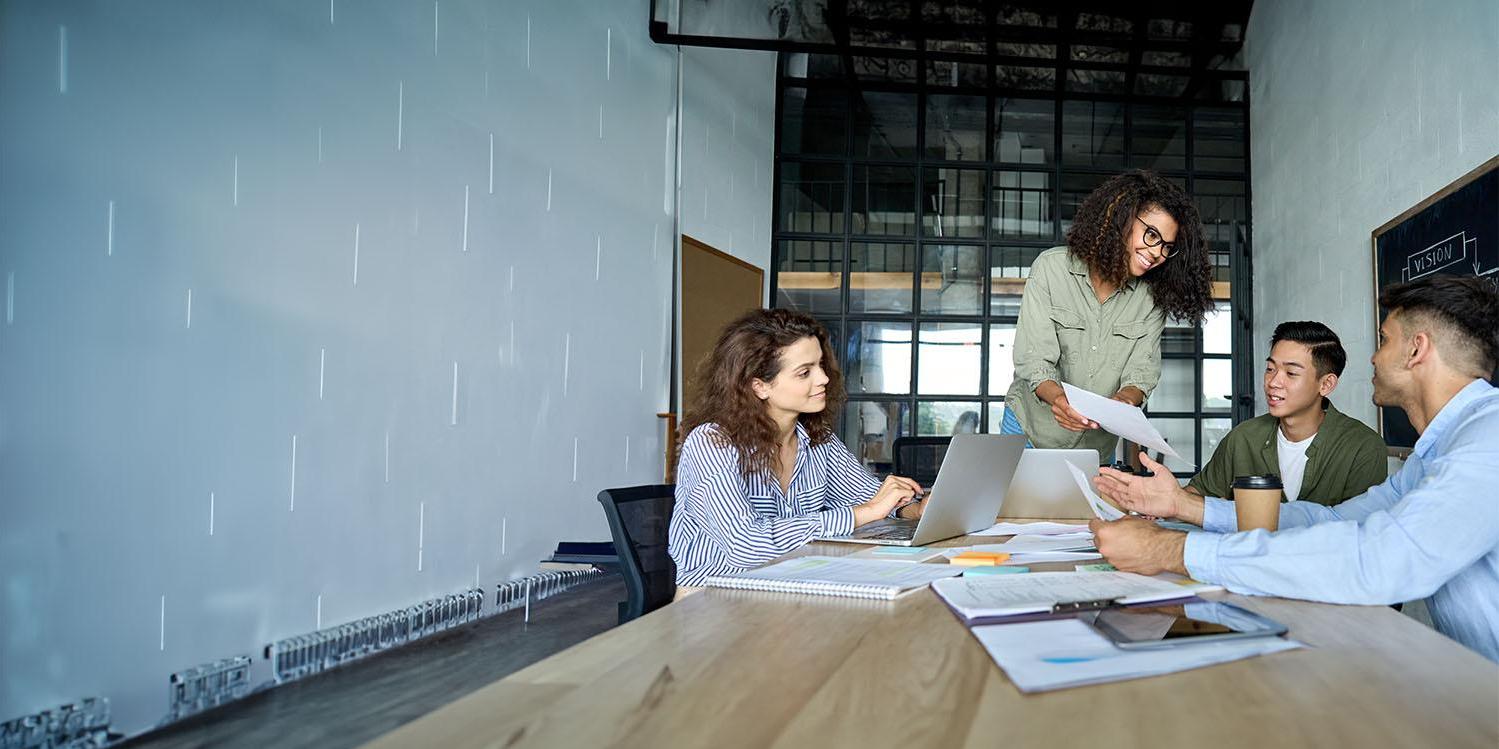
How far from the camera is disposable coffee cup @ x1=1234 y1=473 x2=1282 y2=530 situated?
4.61 feet

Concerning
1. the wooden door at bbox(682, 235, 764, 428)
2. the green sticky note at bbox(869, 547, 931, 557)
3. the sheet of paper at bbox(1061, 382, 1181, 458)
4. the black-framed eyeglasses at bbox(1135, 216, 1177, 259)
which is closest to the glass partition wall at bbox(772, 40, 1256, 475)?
the wooden door at bbox(682, 235, 764, 428)

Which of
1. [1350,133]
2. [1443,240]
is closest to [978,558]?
[1443,240]

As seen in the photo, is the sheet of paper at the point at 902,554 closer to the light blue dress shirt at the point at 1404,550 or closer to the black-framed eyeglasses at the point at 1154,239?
the light blue dress shirt at the point at 1404,550

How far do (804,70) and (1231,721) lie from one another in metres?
6.32

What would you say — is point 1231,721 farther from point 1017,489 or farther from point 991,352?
point 991,352

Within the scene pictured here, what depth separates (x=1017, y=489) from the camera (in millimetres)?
2254

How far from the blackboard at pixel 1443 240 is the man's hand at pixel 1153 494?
1488 mm

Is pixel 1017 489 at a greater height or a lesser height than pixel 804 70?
lesser

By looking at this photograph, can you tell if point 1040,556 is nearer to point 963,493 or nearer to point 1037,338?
point 963,493

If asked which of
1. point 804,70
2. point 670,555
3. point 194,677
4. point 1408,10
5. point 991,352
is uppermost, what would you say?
point 804,70

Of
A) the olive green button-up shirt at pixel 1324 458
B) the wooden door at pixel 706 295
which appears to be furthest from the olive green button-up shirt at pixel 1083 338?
the wooden door at pixel 706 295

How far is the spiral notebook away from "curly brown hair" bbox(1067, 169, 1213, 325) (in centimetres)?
163

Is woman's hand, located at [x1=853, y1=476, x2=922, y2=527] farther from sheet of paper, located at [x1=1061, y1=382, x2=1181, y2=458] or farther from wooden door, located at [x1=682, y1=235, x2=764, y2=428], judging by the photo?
wooden door, located at [x1=682, y1=235, x2=764, y2=428]

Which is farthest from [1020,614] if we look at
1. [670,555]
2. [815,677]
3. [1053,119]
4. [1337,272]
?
[1053,119]
